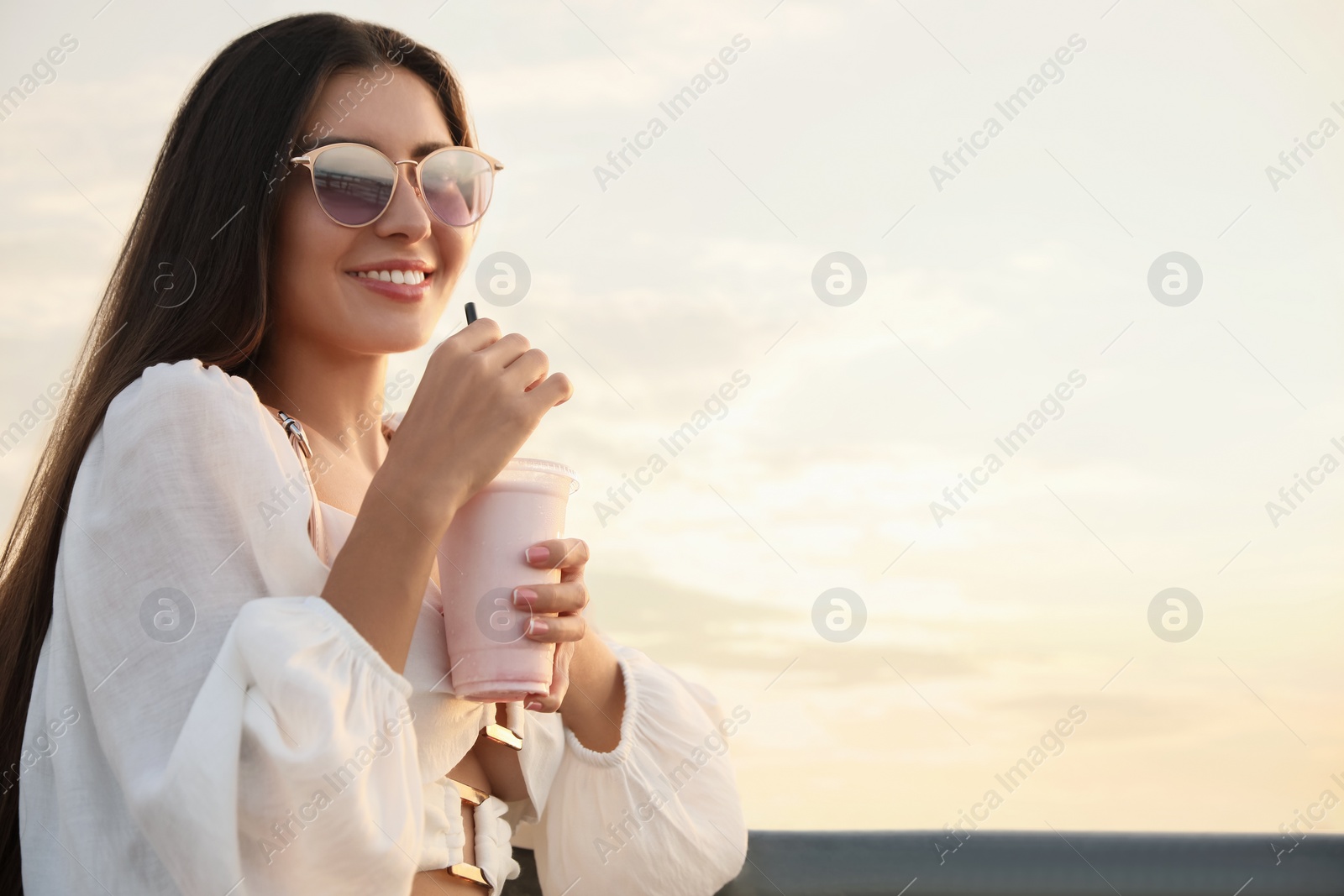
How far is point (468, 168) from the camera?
8.23 feet

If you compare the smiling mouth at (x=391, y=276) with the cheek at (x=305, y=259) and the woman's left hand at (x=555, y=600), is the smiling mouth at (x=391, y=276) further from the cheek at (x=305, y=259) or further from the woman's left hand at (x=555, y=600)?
the woman's left hand at (x=555, y=600)

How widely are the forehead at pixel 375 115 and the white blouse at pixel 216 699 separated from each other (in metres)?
0.62

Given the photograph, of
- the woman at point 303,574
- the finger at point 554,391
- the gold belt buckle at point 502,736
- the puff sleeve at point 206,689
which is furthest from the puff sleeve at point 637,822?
the finger at point 554,391

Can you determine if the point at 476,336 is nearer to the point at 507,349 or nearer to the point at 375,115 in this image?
the point at 507,349

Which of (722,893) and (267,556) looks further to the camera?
(722,893)

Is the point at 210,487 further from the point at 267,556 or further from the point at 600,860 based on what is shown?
the point at 600,860

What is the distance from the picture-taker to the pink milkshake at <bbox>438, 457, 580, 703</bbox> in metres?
2.05

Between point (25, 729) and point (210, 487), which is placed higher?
point (210, 487)

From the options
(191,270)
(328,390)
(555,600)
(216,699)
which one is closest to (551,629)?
(555,600)

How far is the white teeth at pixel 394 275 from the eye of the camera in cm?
246

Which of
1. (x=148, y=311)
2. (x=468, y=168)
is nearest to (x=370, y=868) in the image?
(x=148, y=311)

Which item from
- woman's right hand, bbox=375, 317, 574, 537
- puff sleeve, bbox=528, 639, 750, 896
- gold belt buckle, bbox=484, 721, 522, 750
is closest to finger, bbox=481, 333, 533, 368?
woman's right hand, bbox=375, 317, 574, 537

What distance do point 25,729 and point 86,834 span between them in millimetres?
302

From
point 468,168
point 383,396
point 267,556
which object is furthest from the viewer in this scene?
point 383,396
